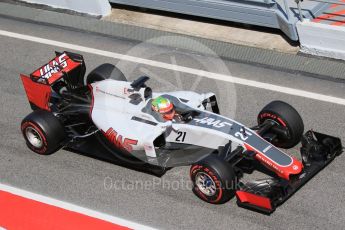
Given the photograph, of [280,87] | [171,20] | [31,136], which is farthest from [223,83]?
[31,136]

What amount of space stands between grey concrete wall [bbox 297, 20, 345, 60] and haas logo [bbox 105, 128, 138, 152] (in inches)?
193

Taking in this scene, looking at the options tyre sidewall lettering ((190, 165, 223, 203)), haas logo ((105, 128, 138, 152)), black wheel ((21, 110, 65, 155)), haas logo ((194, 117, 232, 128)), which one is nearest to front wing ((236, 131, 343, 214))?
tyre sidewall lettering ((190, 165, 223, 203))

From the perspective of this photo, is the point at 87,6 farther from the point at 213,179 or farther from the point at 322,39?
the point at 213,179

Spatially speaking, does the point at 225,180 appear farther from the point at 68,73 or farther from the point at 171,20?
the point at 171,20

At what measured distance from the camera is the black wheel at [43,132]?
10359 millimetres

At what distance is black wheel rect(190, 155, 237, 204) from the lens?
8.95 m

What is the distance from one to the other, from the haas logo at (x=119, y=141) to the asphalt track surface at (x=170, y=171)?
14.4 inches

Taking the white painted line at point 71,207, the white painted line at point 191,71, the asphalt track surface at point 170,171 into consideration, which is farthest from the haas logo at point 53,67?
the white painted line at point 191,71

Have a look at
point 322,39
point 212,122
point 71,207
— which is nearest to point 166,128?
point 212,122

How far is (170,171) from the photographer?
1020cm

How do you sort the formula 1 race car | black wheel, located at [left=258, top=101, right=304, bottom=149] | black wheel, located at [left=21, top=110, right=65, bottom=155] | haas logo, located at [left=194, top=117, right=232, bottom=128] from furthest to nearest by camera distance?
black wheel, located at [left=21, top=110, right=65, bottom=155]
black wheel, located at [left=258, top=101, right=304, bottom=149]
haas logo, located at [left=194, top=117, right=232, bottom=128]
the formula 1 race car

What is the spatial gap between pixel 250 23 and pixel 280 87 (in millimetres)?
2220

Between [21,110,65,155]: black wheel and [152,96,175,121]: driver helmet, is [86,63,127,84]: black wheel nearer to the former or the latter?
[21,110,65,155]: black wheel

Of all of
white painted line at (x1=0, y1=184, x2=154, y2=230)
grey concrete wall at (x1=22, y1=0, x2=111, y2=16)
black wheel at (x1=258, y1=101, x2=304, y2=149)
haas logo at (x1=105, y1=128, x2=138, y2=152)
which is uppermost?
black wheel at (x1=258, y1=101, x2=304, y2=149)
